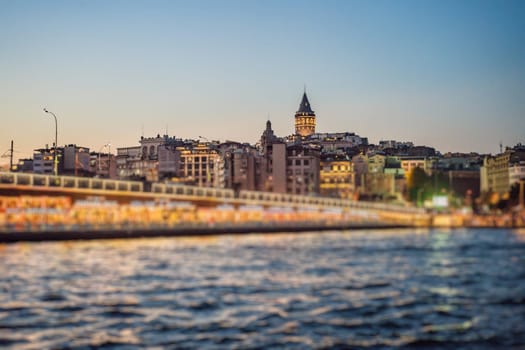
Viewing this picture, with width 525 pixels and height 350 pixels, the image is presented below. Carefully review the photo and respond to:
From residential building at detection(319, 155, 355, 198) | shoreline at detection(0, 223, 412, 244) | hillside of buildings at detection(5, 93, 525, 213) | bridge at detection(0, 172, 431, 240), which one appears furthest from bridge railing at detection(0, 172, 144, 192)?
residential building at detection(319, 155, 355, 198)

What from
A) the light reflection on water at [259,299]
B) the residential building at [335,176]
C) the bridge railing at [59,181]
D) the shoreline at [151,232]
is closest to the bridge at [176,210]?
the bridge railing at [59,181]

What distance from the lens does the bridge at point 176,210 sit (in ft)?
249

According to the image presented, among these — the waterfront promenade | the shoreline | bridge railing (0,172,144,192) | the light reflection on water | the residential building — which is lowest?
the light reflection on water

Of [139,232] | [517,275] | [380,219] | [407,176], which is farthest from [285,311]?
[407,176]

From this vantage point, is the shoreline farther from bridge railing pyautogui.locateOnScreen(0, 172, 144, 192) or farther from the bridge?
bridge railing pyautogui.locateOnScreen(0, 172, 144, 192)

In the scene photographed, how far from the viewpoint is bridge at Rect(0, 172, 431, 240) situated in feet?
249

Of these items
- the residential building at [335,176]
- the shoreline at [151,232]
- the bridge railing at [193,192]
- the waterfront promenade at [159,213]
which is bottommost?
the shoreline at [151,232]

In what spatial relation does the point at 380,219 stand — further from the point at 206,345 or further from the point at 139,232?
the point at 206,345

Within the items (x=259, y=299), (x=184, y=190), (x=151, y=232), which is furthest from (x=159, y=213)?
(x=259, y=299)

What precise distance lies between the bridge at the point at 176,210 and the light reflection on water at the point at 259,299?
19815mm

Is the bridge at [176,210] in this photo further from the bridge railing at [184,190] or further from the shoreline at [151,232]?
the shoreline at [151,232]

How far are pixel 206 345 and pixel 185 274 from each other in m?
18.6

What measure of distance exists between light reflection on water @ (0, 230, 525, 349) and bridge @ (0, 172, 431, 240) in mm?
19815

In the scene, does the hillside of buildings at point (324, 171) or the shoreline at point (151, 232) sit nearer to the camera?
the shoreline at point (151, 232)
